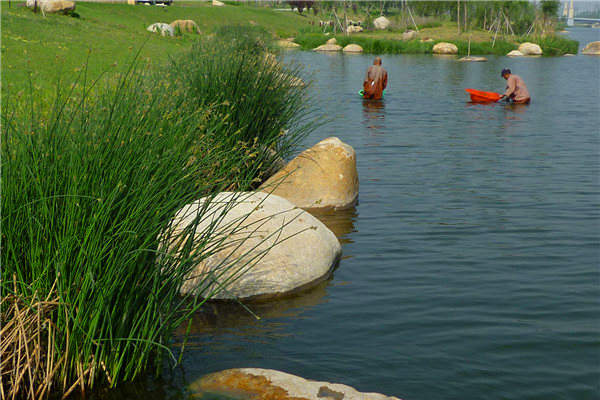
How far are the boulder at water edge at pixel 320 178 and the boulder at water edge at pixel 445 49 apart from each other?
46.7m

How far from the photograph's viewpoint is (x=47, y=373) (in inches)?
148

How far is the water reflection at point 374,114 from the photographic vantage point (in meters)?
17.9

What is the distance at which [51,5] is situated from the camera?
35750 mm

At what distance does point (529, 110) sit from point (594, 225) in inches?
496

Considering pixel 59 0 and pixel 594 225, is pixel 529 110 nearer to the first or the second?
pixel 594 225

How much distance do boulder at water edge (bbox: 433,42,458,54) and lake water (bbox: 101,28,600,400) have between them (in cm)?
4097

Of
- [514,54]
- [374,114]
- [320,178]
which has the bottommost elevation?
[320,178]

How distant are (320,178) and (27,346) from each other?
20.8 ft

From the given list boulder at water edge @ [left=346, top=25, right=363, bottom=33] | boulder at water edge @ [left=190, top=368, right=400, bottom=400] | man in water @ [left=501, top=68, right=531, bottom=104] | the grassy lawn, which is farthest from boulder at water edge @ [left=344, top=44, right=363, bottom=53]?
boulder at water edge @ [left=190, top=368, right=400, bottom=400]

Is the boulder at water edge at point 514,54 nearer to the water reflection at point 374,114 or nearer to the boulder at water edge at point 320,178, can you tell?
the water reflection at point 374,114

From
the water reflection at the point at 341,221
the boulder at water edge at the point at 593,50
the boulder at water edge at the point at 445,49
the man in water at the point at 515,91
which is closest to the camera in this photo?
the water reflection at the point at 341,221

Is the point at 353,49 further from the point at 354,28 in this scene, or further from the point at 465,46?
the point at 354,28

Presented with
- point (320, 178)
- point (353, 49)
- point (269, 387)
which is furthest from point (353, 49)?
point (269, 387)

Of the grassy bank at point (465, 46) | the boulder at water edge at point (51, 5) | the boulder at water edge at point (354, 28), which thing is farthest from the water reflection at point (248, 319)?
the boulder at water edge at point (354, 28)
